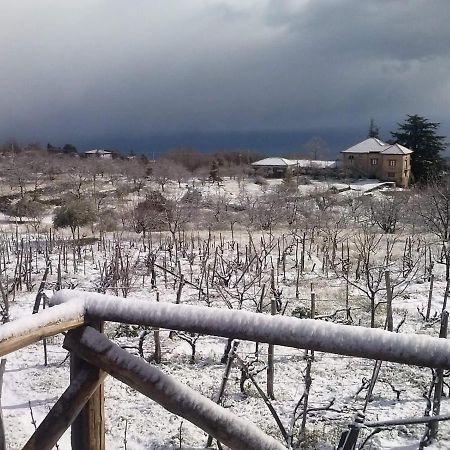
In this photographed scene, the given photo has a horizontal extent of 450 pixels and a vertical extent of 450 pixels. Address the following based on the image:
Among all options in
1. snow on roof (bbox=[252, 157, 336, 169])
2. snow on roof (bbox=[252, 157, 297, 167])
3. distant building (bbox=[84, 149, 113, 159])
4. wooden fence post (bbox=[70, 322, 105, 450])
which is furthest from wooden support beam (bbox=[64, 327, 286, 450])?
distant building (bbox=[84, 149, 113, 159])

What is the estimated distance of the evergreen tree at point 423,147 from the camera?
25.3 m

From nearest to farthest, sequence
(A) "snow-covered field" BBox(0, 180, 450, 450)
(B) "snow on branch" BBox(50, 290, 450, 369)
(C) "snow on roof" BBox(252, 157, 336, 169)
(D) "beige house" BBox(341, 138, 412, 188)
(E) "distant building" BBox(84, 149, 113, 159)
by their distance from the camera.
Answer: (B) "snow on branch" BBox(50, 290, 450, 369), (A) "snow-covered field" BBox(0, 180, 450, 450), (D) "beige house" BBox(341, 138, 412, 188), (C) "snow on roof" BBox(252, 157, 336, 169), (E) "distant building" BBox(84, 149, 113, 159)

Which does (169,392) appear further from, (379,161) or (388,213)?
(379,161)

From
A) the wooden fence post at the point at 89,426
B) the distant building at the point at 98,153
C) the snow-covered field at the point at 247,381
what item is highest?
the distant building at the point at 98,153

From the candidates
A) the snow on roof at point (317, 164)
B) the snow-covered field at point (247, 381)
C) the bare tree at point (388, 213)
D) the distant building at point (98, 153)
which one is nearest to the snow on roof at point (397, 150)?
the snow on roof at point (317, 164)

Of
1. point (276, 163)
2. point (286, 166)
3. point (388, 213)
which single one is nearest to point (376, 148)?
point (286, 166)

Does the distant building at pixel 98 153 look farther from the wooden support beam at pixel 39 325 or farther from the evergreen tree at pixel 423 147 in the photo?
the wooden support beam at pixel 39 325

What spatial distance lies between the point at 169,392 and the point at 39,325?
0.31 meters

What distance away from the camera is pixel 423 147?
25656 mm

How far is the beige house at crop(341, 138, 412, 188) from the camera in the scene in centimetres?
2542

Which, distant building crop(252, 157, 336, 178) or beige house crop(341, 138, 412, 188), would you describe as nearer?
beige house crop(341, 138, 412, 188)

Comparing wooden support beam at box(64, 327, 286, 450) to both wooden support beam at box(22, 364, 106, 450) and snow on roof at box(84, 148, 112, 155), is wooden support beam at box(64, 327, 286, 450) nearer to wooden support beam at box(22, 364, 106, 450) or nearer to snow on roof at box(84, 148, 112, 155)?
wooden support beam at box(22, 364, 106, 450)

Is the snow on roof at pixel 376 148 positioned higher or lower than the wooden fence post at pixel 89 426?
higher

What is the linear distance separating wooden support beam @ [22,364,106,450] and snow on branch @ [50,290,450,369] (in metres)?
0.15
